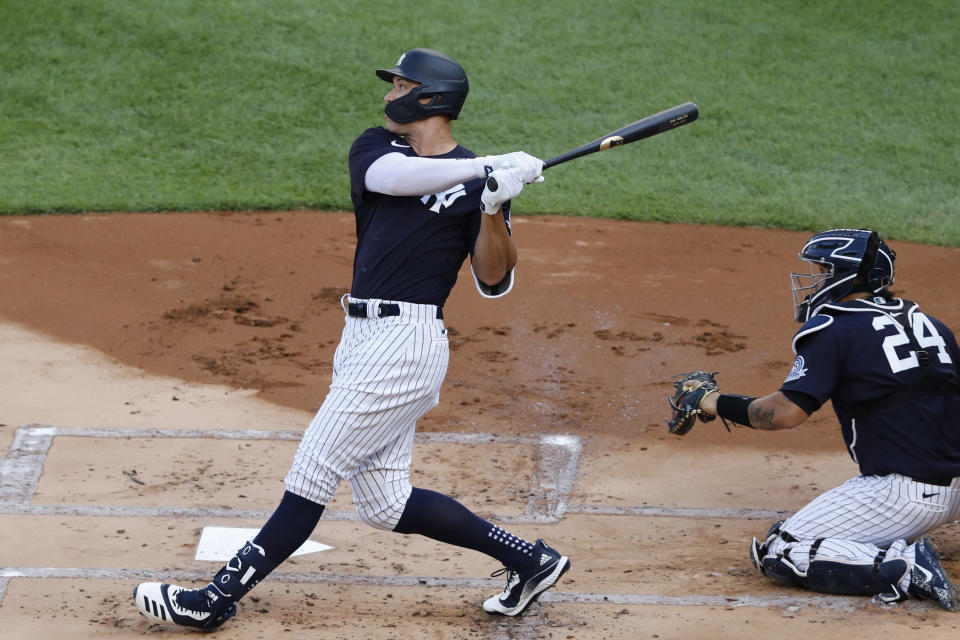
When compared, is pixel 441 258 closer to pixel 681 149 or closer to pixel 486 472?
pixel 486 472

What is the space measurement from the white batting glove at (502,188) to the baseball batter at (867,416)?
130cm

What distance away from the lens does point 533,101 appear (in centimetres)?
1235

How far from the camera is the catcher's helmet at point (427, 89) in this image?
4039 mm

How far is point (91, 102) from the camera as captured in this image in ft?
39.1

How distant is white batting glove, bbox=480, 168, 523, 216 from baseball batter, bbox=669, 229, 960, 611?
130 cm

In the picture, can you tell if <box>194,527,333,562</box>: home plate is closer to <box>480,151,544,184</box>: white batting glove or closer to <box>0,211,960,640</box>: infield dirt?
<box>0,211,960,640</box>: infield dirt

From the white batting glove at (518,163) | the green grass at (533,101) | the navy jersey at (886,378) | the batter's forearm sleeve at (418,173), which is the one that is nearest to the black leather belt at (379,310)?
the batter's forearm sleeve at (418,173)

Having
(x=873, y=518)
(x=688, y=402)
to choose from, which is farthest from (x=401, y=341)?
(x=873, y=518)

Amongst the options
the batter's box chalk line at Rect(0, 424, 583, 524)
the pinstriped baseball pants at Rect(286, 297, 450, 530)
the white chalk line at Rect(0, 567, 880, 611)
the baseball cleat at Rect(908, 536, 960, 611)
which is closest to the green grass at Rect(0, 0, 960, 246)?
the batter's box chalk line at Rect(0, 424, 583, 524)

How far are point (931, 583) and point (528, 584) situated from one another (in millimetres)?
1408

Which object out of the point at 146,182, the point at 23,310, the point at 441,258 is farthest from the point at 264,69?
the point at 441,258

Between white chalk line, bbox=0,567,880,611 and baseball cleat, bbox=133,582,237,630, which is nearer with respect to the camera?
baseball cleat, bbox=133,582,237,630

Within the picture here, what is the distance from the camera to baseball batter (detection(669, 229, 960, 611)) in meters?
4.33

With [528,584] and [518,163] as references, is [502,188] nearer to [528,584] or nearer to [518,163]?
[518,163]
